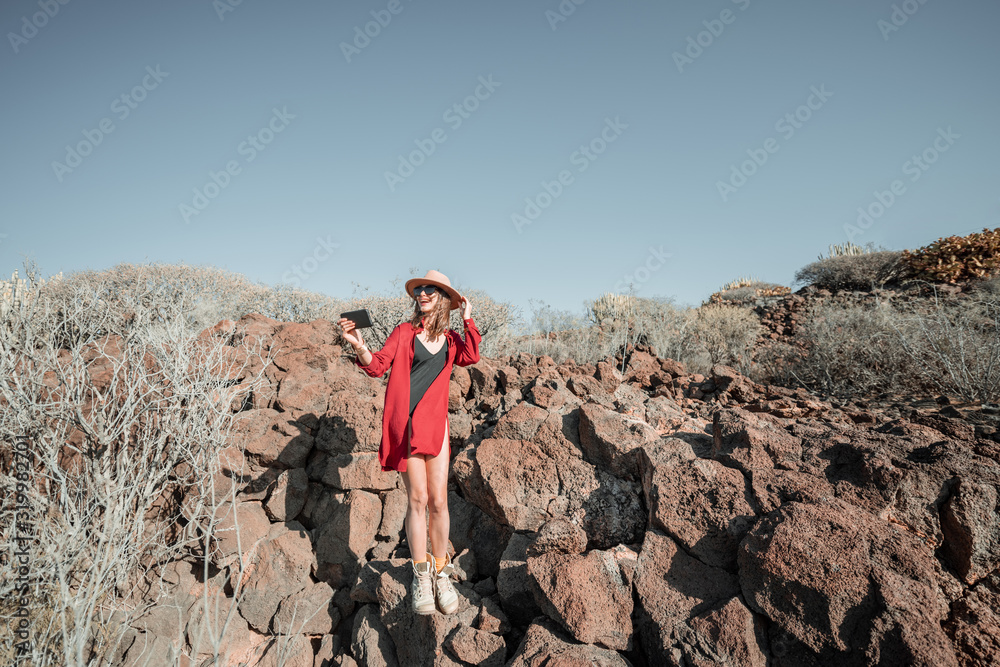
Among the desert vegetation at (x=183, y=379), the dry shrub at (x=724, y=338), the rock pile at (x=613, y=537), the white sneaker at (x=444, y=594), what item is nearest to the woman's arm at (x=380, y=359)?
the desert vegetation at (x=183, y=379)

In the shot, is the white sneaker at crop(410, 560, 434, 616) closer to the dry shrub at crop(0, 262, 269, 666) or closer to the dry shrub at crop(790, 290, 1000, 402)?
the dry shrub at crop(0, 262, 269, 666)

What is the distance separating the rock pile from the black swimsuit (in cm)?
95

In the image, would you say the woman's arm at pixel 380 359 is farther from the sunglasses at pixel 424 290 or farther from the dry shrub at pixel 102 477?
the dry shrub at pixel 102 477

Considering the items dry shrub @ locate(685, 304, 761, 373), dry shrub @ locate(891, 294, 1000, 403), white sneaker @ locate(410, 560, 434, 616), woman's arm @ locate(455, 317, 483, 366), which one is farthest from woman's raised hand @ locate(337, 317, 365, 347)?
dry shrub @ locate(685, 304, 761, 373)

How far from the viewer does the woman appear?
9.05 feet

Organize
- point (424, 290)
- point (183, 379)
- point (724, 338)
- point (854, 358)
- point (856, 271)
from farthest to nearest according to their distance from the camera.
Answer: point (856, 271), point (724, 338), point (854, 358), point (183, 379), point (424, 290)

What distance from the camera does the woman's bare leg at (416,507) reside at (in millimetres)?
2758

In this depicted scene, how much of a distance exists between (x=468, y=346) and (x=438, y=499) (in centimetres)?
100

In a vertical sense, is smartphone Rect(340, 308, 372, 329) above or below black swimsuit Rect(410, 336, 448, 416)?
above

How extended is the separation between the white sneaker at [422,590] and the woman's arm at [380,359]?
1.18m

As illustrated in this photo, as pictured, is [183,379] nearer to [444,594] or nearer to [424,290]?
[424,290]

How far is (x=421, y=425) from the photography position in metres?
2.79

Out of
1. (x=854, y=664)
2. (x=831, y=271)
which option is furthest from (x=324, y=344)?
(x=831, y=271)

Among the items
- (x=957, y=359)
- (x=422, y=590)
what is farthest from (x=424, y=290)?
(x=957, y=359)
